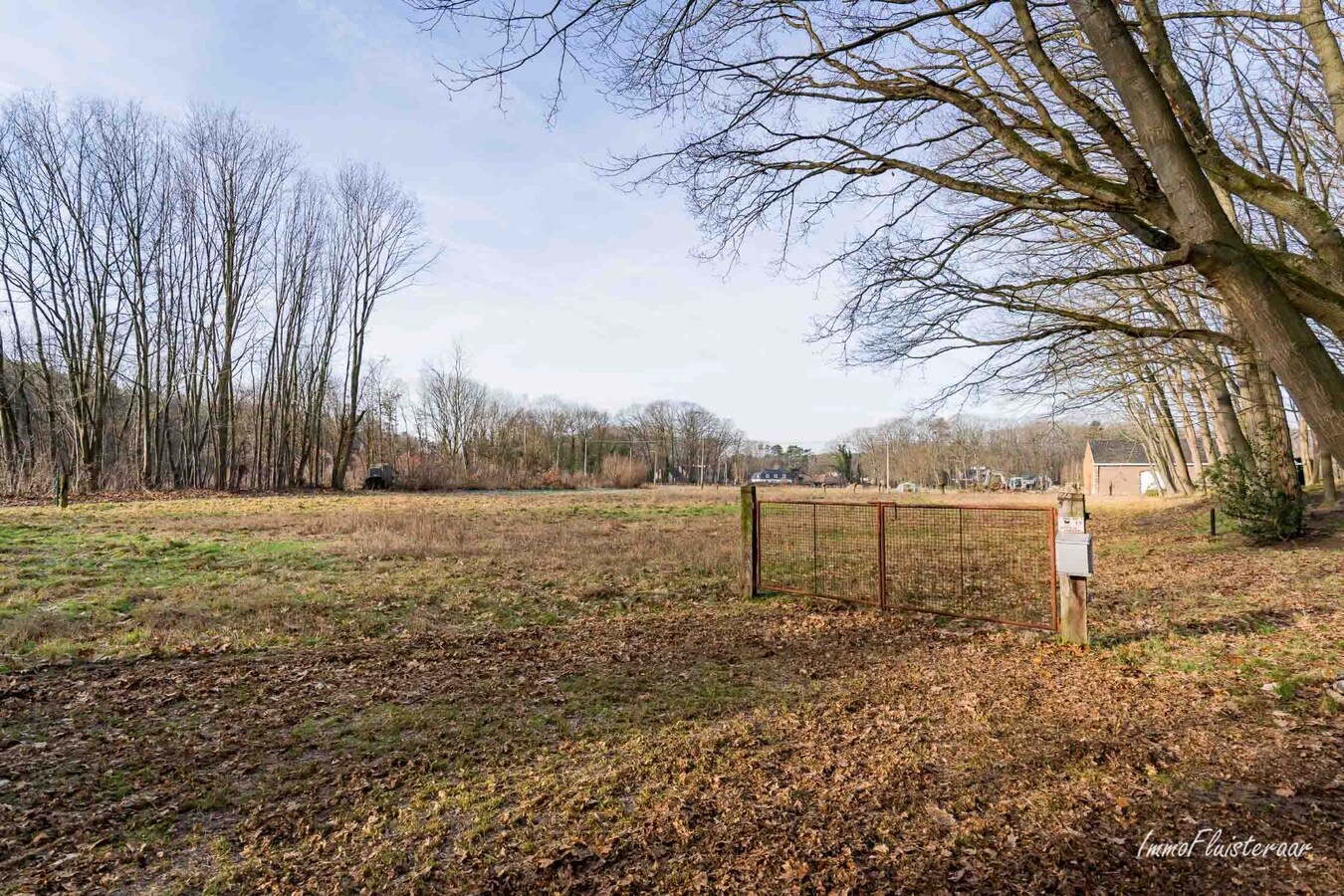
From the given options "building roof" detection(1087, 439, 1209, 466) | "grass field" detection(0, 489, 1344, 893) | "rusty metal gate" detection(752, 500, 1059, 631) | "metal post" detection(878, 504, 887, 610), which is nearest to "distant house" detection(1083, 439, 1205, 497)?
"building roof" detection(1087, 439, 1209, 466)

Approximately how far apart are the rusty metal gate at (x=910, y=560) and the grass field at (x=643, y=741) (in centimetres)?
65

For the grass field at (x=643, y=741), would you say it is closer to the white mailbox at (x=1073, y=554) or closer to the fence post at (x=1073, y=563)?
the fence post at (x=1073, y=563)

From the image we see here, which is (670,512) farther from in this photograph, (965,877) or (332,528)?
(965,877)

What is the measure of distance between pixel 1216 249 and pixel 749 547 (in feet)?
20.7

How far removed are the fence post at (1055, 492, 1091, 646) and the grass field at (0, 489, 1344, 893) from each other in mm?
275

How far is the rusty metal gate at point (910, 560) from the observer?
762 cm

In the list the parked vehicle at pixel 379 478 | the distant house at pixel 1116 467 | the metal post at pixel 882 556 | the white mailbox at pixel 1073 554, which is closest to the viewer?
the white mailbox at pixel 1073 554

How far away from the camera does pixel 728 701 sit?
4.71m

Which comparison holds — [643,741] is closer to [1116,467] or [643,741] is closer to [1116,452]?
[1116,467]

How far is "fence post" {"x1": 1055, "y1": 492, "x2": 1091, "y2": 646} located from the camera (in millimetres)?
5965

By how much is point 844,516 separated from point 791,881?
6.57 meters

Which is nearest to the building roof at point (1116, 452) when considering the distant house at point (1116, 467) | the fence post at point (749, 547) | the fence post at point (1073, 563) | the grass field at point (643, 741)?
the distant house at point (1116, 467)

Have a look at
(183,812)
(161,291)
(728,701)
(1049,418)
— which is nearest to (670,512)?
(1049,418)

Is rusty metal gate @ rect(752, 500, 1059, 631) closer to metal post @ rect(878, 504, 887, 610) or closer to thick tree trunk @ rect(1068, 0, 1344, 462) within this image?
metal post @ rect(878, 504, 887, 610)
